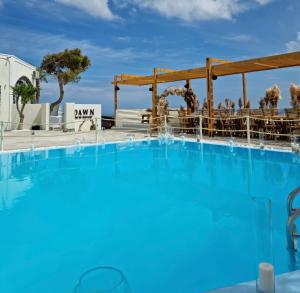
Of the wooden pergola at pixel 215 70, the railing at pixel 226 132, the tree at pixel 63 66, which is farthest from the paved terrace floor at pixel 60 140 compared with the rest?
the tree at pixel 63 66

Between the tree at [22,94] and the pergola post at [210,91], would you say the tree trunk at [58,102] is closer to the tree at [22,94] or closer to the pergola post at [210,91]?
the tree at [22,94]

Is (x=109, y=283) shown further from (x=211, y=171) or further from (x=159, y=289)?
(x=211, y=171)

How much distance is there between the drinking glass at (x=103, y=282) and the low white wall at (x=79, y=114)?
15.0 metres

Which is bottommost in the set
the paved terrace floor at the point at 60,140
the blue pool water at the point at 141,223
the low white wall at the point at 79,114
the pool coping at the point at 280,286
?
the blue pool water at the point at 141,223

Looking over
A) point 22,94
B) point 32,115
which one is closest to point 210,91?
point 22,94

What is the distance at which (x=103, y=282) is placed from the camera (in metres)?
1.38

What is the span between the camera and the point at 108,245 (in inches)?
104

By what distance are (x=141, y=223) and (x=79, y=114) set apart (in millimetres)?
14842

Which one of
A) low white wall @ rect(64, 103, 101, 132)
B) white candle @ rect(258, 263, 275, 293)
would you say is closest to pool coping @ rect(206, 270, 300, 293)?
white candle @ rect(258, 263, 275, 293)

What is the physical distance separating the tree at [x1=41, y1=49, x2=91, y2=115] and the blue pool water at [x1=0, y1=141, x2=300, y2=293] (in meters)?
16.8

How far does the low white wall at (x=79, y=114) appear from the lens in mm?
16578

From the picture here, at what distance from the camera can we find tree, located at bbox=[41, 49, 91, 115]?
22.2 metres

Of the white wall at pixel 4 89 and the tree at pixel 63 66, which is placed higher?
the tree at pixel 63 66

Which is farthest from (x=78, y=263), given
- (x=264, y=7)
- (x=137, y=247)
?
(x=264, y=7)
